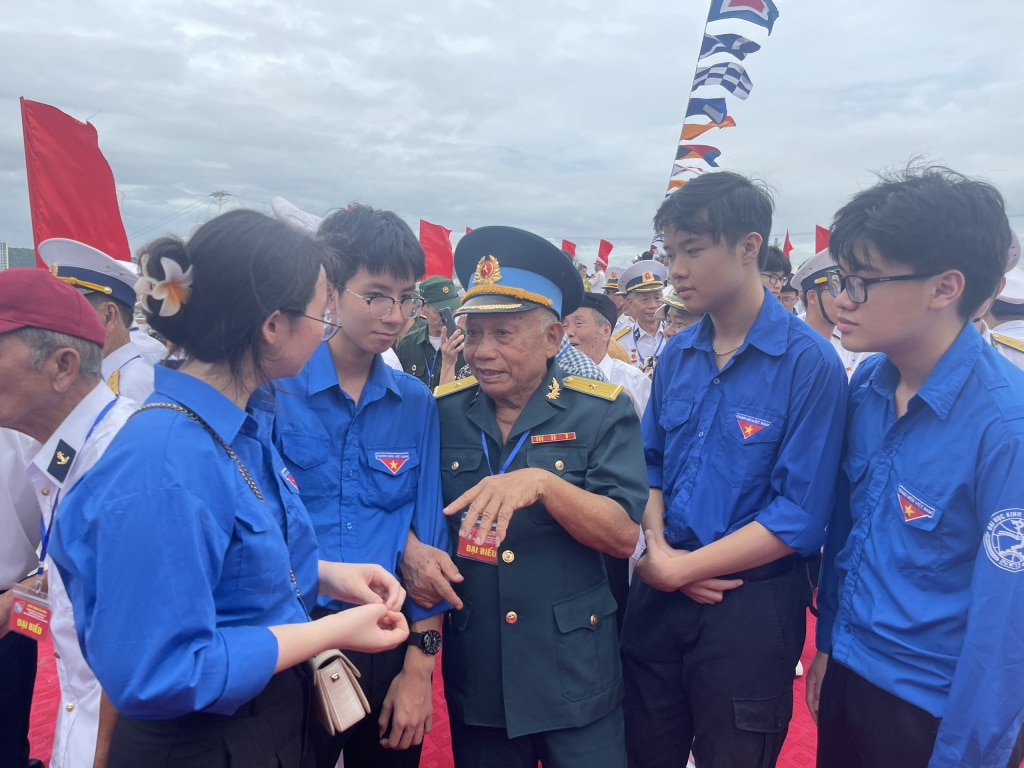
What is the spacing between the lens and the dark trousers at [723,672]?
6.56ft

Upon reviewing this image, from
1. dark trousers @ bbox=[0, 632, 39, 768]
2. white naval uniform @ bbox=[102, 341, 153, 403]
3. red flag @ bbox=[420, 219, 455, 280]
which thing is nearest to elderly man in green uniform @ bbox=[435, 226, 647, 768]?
white naval uniform @ bbox=[102, 341, 153, 403]

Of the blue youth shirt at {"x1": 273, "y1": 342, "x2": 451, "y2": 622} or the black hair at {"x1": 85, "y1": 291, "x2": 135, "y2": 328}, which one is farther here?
the black hair at {"x1": 85, "y1": 291, "x2": 135, "y2": 328}

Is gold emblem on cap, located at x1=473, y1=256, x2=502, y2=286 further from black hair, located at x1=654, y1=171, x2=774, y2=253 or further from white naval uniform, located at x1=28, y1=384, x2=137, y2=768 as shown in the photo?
white naval uniform, located at x1=28, y1=384, x2=137, y2=768

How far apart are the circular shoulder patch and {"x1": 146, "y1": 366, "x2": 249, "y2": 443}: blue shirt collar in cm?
175

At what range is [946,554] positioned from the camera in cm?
165

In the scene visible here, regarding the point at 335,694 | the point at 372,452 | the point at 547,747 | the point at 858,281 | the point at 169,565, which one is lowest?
the point at 547,747

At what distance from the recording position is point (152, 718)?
1.21 meters

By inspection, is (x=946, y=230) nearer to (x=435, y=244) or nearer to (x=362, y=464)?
(x=362, y=464)

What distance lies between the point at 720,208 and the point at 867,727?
5.24 ft

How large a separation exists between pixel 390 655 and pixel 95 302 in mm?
2384

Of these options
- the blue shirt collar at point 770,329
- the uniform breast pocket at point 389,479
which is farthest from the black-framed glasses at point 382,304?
the blue shirt collar at point 770,329

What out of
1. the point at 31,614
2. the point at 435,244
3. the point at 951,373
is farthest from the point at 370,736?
the point at 435,244

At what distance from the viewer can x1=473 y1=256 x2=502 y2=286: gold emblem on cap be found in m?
2.17

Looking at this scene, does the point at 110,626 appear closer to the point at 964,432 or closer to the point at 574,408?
the point at 574,408
